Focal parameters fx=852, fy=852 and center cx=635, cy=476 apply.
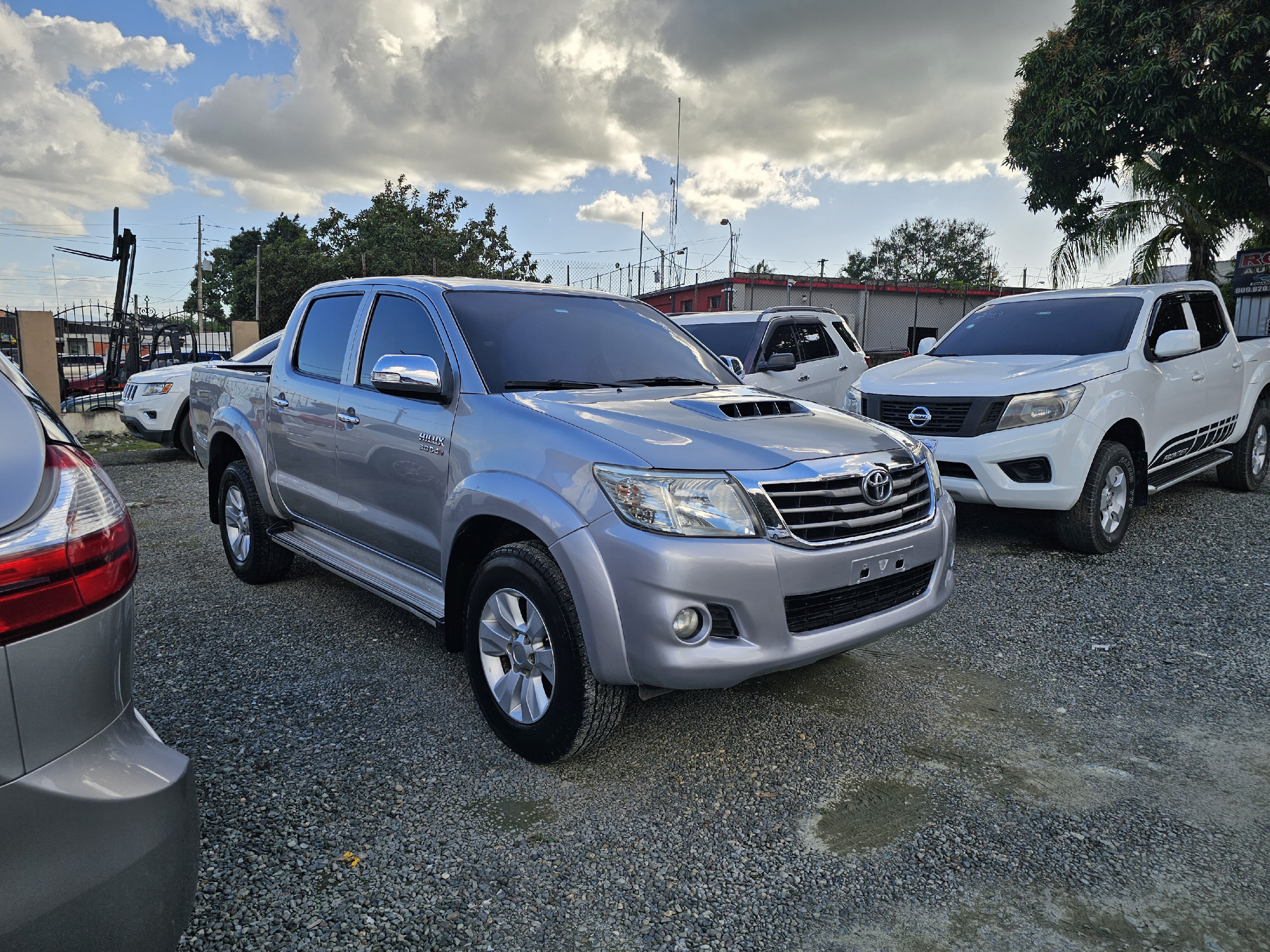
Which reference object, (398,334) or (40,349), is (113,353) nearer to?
(40,349)

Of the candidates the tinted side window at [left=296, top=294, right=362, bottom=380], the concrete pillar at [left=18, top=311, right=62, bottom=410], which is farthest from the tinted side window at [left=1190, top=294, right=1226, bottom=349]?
the concrete pillar at [left=18, top=311, right=62, bottom=410]

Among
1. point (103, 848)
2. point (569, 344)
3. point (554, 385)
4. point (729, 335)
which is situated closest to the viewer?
point (103, 848)

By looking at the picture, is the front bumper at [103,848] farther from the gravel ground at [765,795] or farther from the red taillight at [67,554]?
the gravel ground at [765,795]

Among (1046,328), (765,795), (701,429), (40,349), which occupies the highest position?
(1046,328)

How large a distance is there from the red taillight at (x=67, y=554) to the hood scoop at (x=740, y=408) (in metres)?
2.06

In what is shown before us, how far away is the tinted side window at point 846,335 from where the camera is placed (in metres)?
10.7

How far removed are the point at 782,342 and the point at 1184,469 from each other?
4.26 m

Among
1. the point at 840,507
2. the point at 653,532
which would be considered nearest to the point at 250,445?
the point at 653,532

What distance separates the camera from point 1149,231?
61.5 feet

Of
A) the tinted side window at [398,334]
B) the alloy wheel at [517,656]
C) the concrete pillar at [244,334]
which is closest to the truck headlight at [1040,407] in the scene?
the tinted side window at [398,334]

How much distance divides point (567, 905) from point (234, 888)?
0.92 m

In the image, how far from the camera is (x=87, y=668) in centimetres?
143

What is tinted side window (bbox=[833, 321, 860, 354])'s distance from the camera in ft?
35.0

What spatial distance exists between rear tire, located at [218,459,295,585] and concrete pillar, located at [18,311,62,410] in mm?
8141
